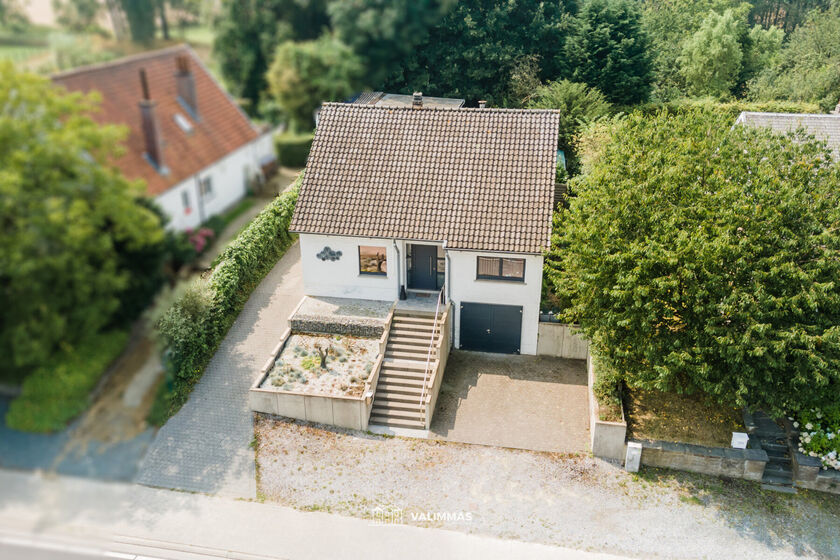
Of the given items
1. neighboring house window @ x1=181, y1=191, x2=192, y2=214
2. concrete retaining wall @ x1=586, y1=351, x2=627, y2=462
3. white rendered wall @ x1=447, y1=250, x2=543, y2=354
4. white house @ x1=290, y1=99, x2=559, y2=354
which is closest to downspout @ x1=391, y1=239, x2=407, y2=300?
white house @ x1=290, y1=99, x2=559, y2=354

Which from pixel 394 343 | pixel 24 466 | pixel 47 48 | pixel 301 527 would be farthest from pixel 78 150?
pixel 394 343

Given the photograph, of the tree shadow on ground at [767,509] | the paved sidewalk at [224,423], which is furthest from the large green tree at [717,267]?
the paved sidewalk at [224,423]

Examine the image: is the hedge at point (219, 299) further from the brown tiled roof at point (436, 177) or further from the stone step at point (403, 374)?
the stone step at point (403, 374)

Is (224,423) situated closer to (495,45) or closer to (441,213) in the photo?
(441,213)

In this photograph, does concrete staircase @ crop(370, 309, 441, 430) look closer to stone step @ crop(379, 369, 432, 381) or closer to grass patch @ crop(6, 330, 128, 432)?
stone step @ crop(379, 369, 432, 381)

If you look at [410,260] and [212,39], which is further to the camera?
[410,260]

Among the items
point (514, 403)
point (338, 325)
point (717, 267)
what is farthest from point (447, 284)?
point (717, 267)

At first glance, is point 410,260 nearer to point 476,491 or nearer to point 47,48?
point 476,491

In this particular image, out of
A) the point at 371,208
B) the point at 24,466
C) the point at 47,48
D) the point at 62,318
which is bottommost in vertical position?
the point at 371,208
